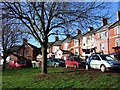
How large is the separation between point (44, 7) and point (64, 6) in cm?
159

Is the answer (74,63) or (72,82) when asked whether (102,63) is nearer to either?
(72,82)

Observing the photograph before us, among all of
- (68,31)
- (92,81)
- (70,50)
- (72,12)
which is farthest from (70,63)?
(70,50)

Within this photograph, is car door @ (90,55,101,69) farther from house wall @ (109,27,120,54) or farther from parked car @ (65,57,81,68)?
house wall @ (109,27,120,54)

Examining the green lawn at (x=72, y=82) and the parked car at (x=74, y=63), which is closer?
the green lawn at (x=72, y=82)

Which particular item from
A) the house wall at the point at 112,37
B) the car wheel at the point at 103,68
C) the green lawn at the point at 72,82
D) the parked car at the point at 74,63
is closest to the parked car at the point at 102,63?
the car wheel at the point at 103,68

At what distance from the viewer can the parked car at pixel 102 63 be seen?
1931 centimetres

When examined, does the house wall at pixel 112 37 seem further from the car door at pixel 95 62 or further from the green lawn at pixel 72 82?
the green lawn at pixel 72 82

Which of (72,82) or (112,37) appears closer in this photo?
(72,82)

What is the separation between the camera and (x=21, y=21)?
2053 centimetres

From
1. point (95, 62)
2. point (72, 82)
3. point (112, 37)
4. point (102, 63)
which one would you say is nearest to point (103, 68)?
point (102, 63)

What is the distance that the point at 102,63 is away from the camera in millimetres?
20031

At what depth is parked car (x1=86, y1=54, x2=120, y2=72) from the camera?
19.3 meters

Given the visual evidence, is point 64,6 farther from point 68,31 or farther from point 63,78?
point 63,78

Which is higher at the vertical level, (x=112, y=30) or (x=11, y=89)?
(x=112, y=30)
